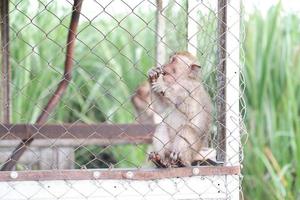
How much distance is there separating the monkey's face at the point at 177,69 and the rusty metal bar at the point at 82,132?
23.9 inches

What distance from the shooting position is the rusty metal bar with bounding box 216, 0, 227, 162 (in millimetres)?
3328

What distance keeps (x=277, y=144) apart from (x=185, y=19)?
2.31 m

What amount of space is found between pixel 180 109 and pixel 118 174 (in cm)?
81

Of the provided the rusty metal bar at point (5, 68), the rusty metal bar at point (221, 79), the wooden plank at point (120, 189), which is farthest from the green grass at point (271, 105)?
the wooden plank at point (120, 189)

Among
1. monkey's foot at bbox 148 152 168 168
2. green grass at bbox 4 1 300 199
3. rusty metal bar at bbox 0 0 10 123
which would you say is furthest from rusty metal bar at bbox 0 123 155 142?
monkey's foot at bbox 148 152 168 168

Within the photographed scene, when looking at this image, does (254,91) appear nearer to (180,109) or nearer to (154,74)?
(180,109)

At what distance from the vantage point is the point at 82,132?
15.8ft

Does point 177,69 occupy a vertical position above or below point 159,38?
below

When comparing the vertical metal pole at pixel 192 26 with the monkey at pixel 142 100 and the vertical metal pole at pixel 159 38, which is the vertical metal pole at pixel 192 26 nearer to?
the vertical metal pole at pixel 159 38

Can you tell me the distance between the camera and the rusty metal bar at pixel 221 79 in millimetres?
3328

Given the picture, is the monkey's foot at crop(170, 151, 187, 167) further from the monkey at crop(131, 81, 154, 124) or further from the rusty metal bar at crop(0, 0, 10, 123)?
the monkey at crop(131, 81, 154, 124)

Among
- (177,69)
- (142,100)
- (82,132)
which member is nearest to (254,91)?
(142,100)

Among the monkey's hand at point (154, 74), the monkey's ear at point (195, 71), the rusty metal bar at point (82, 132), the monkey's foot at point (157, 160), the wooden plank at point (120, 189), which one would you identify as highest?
the monkey's ear at point (195, 71)

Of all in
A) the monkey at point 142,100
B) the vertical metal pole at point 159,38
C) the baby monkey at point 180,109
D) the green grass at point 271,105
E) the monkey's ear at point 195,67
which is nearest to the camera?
the baby monkey at point 180,109
